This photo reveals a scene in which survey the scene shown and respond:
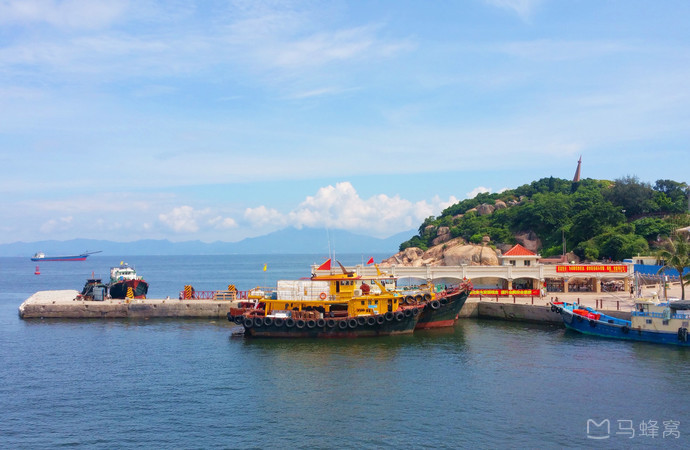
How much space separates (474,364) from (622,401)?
9429mm

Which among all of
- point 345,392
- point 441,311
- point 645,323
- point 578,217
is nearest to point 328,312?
point 441,311

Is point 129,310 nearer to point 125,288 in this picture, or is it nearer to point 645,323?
point 125,288

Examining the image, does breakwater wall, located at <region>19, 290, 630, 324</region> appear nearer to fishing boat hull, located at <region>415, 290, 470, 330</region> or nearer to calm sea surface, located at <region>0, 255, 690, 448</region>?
fishing boat hull, located at <region>415, 290, 470, 330</region>

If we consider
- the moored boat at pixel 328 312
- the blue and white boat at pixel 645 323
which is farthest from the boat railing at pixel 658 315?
the moored boat at pixel 328 312

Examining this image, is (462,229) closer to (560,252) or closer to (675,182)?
(560,252)

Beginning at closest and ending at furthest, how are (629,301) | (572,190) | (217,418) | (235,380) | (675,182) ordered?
(217,418), (235,380), (629,301), (675,182), (572,190)

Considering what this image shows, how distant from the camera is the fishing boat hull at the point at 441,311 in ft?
153

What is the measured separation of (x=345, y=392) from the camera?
97.6 feet

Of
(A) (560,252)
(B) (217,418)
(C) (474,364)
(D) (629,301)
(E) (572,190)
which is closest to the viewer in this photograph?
(B) (217,418)

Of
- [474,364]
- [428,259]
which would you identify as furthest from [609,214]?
[474,364]

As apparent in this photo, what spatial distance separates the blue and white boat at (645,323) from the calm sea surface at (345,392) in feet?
4.50

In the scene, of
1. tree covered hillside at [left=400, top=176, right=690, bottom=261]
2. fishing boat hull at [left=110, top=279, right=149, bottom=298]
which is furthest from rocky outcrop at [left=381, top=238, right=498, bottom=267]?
fishing boat hull at [left=110, top=279, right=149, bottom=298]

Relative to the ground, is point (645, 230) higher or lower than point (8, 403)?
higher

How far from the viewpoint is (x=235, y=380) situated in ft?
Result: 106
